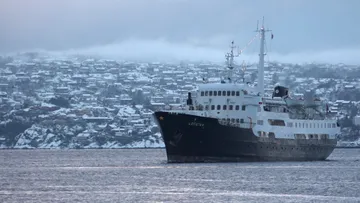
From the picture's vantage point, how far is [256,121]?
367 feet

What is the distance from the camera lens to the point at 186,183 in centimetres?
8819

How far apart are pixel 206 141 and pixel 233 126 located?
9.22ft

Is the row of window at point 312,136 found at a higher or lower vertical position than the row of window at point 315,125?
lower

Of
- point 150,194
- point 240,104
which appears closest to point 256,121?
point 240,104

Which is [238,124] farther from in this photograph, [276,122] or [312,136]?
[312,136]

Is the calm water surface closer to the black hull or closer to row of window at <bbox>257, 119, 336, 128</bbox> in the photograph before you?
the black hull

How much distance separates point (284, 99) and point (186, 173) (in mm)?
25407

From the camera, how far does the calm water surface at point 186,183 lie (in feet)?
258

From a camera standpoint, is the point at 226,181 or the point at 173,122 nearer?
the point at 226,181

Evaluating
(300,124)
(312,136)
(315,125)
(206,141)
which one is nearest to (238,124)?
(206,141)

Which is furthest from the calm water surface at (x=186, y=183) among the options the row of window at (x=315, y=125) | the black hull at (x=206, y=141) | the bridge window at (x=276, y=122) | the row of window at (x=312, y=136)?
the row of window at (x=315, y=125)

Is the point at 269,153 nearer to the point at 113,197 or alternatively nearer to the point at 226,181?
the point at 226,181

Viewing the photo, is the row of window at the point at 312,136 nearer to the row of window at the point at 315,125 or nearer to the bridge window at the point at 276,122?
the row of window at the point at 315,125

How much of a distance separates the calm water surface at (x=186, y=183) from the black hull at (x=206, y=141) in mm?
1557
